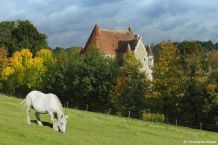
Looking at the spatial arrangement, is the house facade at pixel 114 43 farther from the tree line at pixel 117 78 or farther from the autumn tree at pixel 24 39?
the autumn tree at pixel 24 39

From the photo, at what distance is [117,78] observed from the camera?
257 ft

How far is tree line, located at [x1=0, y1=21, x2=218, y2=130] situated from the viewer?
214 ft

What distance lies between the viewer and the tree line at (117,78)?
214 feet

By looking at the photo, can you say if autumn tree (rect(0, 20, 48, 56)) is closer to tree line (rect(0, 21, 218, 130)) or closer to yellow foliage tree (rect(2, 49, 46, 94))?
tree line (rect(0, 21, 218, 130))

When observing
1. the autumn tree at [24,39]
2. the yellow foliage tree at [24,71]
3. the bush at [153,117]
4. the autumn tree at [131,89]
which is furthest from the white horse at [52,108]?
the autumn tree at [24,39]

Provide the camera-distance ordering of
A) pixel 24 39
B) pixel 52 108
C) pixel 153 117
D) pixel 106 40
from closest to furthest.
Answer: pixel 52 108 < pixel 153 117 < pixel 106 40 < pixel 24 39

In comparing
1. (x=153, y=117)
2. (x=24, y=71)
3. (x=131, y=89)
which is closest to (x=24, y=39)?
(x=24, y=71)

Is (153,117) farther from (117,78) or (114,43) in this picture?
(114,43)

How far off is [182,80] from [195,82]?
1.98 metres

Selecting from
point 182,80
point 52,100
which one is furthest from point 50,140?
point 182,80

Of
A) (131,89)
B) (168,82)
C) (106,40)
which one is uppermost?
(106,40)

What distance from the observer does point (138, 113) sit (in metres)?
70.8

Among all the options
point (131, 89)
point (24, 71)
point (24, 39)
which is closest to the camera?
point (131, 89)

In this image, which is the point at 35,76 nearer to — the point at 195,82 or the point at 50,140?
the point at 195,82
